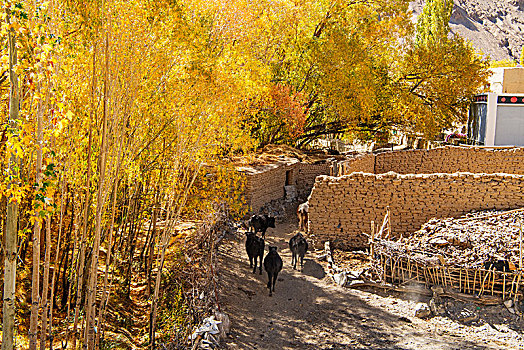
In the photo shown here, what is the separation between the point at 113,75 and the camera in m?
6.00

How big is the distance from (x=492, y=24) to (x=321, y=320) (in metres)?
75.4

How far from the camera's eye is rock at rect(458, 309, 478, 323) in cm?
866

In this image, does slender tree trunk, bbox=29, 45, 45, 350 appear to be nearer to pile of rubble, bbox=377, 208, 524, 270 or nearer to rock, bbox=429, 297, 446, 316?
rock, bbox=429, 297, 446, 316

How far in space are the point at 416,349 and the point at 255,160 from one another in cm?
978

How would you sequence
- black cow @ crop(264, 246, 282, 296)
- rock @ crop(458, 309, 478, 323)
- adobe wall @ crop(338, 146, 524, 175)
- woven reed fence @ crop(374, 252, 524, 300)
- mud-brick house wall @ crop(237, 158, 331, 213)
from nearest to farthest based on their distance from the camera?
1. rock @ crop(458, 309, 478, 323)
2. woven reed fence @ crop(374, 252, 524, 300)
3. black cow @ crop(264, 246, 282, 296)
4. mud-brick house wall @ crop(237, 158, 331, 213)
5. adobe wall @ crop(338, 146, 524, 175)

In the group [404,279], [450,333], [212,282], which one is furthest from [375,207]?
[212,282]

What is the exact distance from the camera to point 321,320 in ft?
28.3

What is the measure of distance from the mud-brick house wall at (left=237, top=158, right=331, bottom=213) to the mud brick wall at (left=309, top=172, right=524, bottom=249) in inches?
116

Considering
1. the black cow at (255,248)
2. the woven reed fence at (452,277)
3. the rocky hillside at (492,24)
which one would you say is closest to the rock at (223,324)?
the black cow at (255,248)

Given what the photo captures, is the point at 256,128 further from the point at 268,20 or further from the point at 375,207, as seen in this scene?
the point at 375,207

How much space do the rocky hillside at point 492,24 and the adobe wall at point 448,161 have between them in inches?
2197

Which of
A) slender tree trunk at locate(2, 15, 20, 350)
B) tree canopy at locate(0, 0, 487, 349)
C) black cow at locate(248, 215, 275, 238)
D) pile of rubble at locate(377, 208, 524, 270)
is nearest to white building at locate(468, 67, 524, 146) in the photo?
tree canopy at locate(0, 0, 487, 349)

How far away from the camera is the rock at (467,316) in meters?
8.66

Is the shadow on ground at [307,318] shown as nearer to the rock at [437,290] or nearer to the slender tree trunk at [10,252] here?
the rock at [437,290]
